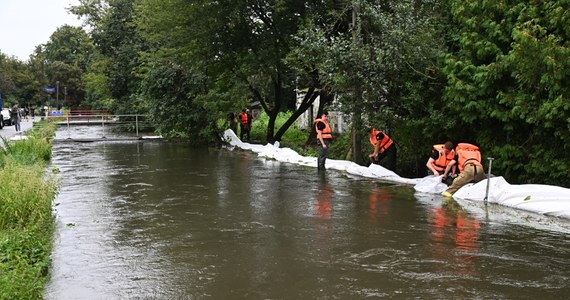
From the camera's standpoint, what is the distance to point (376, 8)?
14211 millimetres

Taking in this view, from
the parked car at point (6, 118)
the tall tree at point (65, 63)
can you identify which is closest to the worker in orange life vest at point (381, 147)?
the parked car at point (6, 118)

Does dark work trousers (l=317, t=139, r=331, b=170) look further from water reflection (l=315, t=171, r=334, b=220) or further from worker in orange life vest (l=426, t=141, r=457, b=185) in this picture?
worker in orange life vest (l=426, t=141, r=457, b=185)

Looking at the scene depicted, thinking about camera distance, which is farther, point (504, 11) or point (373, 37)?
point (373, 37)

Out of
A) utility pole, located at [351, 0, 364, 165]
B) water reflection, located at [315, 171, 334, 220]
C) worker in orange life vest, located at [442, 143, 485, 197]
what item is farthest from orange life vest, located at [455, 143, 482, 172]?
utility pole, located at [351, 0, 364, 165]

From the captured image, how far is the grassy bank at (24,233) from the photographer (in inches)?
190

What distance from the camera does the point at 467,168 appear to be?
10.4 metres

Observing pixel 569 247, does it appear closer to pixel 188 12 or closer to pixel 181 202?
pixel 181 202

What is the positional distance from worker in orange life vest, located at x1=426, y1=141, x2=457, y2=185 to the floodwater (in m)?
0.86

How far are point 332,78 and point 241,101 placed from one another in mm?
8979

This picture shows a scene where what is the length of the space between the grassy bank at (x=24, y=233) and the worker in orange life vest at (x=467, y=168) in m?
7.16

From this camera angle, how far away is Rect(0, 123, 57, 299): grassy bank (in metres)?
4.82

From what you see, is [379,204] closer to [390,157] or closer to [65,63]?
[390,157]

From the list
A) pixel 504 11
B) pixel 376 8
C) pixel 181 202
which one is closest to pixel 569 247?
pixel 504 11

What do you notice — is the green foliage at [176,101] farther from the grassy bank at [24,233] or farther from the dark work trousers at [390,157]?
the grassy bank at [24,233]
